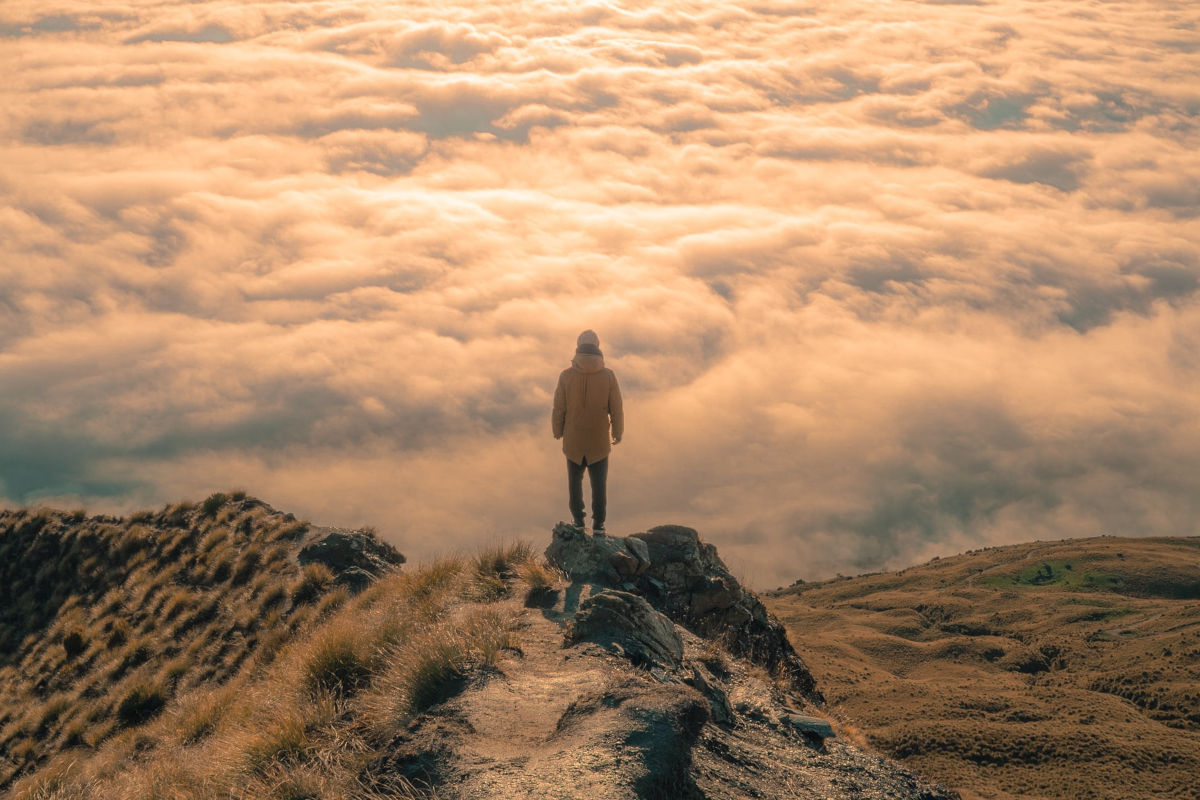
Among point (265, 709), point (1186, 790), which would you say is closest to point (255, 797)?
point (265, 709)

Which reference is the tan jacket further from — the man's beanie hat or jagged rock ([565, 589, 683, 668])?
jagged rock ([565, 589, 683, 668])

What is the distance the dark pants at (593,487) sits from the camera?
588 inches

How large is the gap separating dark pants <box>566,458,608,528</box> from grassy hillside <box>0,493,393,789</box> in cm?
659

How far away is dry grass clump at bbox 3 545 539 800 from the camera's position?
855cm

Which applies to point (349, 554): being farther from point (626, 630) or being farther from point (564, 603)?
point (626, 630)

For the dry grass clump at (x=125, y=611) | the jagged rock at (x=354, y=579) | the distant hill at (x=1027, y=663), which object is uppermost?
the jagged rock at (x=354, y=579)

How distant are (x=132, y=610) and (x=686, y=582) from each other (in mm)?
16019

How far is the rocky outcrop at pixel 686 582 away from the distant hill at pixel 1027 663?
1935 millimetres

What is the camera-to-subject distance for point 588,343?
46.9 ft

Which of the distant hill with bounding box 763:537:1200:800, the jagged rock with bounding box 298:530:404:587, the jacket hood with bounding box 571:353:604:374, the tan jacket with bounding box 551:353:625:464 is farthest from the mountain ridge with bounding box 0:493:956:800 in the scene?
the distant hill with bounding box 763:537:1200:800

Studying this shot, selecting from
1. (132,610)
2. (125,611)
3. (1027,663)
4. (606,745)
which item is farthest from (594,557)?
(1027,663)

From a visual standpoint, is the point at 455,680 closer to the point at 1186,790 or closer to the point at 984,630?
the point at 1186,790

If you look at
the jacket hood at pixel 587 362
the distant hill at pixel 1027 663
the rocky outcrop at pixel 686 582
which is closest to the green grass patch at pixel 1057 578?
the distant hill at pixel 1027 663

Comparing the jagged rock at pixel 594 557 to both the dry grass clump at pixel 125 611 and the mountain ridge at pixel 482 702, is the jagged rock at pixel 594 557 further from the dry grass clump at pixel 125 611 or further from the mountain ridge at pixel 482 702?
the dry grass clump at pixel 125 611
